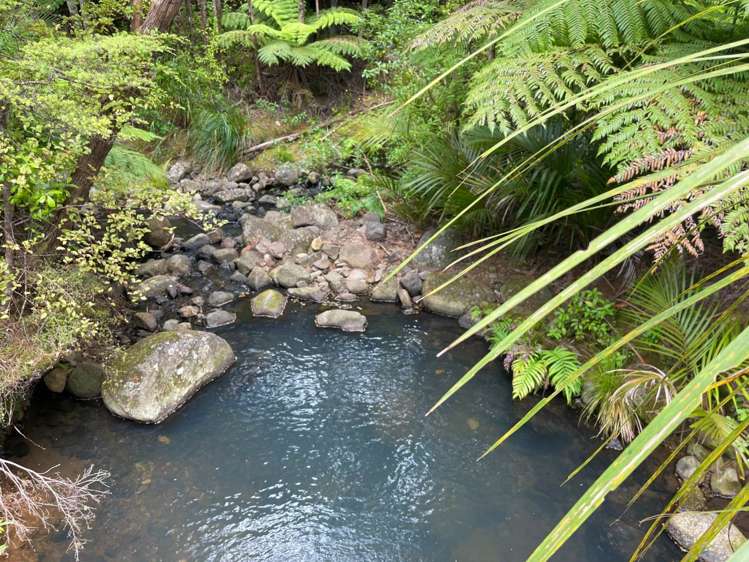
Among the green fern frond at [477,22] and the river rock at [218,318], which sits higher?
the green fern frond at [477,22]

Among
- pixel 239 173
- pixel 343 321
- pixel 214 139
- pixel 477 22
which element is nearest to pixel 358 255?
pixel 343 321

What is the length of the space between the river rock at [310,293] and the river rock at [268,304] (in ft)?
0.57

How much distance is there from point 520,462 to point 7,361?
3.05m

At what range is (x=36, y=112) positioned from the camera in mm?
2781

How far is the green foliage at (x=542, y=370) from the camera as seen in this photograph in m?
3.70

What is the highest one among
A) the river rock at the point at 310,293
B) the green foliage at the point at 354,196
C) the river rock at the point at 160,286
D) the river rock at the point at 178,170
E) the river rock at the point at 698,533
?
the river rock at the point at 178,170

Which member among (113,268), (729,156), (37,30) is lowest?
(113,268)

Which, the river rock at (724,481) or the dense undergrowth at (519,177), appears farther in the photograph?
the river rock at (724,481)

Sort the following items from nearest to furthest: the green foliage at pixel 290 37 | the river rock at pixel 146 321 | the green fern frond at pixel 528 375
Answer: the green fern frond at pixel 528 375
the river rock at pixel 146 321
the green foliage at pixel 290 37

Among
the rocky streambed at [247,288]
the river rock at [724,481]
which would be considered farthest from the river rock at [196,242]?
the river rock at [724,481]

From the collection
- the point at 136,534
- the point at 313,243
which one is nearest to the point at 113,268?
the point at 136,534

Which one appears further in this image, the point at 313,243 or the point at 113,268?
the point at 313,243

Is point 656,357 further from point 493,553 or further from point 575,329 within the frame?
point 493,553

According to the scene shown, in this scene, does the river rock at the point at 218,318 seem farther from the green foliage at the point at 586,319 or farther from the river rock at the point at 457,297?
the green foliage at the point at 586,319
